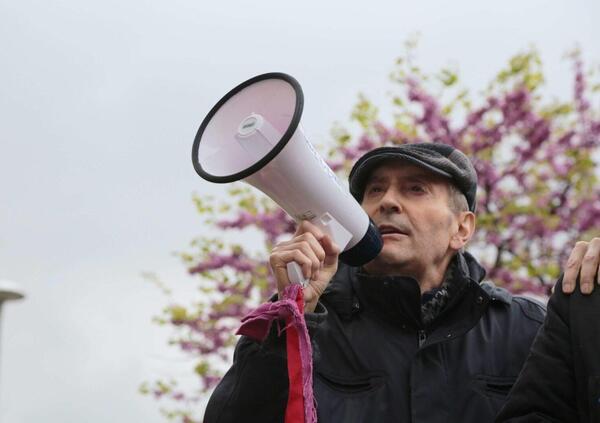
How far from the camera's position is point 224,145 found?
9.53 ft

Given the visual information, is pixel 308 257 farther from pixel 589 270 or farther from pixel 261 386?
pixel 589 270

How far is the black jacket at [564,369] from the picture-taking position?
90.8 inches

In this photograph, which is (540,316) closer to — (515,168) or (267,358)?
(267,358)

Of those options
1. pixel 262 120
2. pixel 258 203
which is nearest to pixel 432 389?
pixel 262 120

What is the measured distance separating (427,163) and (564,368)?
1.16m

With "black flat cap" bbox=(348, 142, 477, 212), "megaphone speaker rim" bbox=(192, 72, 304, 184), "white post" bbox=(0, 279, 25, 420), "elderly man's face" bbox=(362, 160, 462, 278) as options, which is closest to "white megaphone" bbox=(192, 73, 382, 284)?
"megaphone speaker rim" bbox=(192, 72, 304, 184)

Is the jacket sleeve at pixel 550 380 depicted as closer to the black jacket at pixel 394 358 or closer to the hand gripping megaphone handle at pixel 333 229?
the black jacket at pixel 394 358

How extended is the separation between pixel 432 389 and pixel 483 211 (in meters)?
7.77

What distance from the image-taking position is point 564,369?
7.70 feet

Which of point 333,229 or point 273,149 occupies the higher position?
point 273,149

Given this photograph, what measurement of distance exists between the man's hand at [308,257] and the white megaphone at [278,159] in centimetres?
3

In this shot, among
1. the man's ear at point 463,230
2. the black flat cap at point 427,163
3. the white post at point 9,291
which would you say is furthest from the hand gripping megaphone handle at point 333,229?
the white post at point 9,291

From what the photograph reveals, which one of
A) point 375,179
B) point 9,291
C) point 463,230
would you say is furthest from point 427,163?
point 9,291

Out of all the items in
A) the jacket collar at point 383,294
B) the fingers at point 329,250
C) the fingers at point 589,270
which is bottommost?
the fingers at point 589,270
